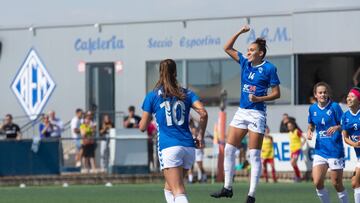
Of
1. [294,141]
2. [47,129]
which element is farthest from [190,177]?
[47,129]

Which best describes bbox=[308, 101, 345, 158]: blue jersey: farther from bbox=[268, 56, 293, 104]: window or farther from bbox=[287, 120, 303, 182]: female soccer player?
bbox=[268, 56, 293, 104]: window

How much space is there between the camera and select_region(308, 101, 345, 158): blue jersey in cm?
1948

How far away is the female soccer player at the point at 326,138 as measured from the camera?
19.5m

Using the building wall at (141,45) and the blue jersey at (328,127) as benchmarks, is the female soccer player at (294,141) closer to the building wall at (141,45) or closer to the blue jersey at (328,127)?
the building wall at (141,45)

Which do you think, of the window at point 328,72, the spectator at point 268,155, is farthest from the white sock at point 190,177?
the window at point 328,72

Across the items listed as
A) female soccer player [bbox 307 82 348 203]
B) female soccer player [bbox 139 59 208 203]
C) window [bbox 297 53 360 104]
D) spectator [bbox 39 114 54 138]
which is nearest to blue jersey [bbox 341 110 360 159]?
female soccer player [bbox 307 82 348 203]

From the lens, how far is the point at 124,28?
44719 mm

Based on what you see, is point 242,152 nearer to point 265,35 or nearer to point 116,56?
point 265,35

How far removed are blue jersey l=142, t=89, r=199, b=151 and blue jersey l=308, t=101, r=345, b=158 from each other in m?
4.06

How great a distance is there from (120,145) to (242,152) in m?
3.80

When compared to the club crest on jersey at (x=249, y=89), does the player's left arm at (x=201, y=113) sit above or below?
below

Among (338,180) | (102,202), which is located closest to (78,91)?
(102,202)

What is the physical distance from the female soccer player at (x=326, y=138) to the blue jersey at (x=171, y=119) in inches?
156

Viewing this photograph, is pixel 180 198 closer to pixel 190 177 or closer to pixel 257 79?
pixel 257 79
